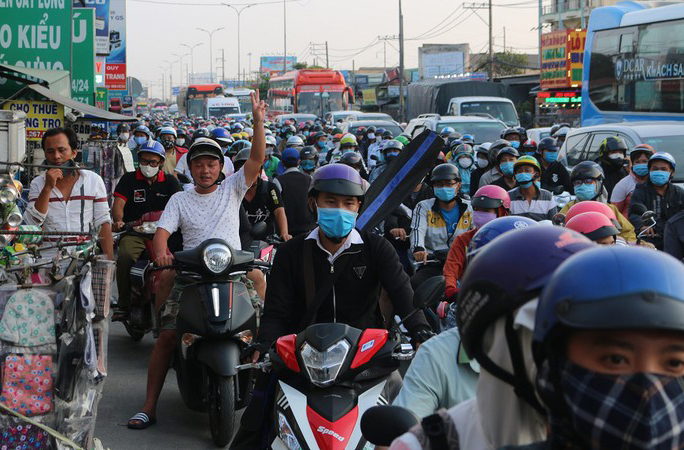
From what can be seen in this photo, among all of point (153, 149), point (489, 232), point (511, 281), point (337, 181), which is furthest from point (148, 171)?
point (511, 281)

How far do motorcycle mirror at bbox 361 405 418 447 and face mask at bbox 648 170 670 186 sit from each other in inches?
327

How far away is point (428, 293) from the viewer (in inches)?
169

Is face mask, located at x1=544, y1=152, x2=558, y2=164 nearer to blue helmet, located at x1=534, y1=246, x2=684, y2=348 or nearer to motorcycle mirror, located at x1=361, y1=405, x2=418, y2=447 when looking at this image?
motorcycle mirror, located at x1=361, y1=405, x2=418, y2=447

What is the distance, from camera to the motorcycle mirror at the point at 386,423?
214cm

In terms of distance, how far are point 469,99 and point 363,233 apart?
83.1 ft

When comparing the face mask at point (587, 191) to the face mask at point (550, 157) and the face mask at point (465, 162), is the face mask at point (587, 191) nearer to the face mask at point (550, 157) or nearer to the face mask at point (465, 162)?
the face mask at point (465, 162)

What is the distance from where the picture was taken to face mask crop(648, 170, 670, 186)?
995cm

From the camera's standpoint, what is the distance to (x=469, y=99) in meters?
30.0

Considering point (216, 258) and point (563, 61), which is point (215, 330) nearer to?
point (216, 258)

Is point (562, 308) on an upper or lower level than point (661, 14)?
lower

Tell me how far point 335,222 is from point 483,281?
3280 mm

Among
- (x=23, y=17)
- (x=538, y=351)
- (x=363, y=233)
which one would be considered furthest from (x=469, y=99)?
(x=538, y=351)

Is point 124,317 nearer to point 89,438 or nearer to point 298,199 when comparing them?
point 298,199

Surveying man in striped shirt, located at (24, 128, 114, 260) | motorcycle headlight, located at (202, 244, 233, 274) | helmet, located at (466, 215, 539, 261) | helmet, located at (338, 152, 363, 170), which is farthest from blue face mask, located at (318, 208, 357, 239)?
helmet, located at (338, 152, 363, 170)
